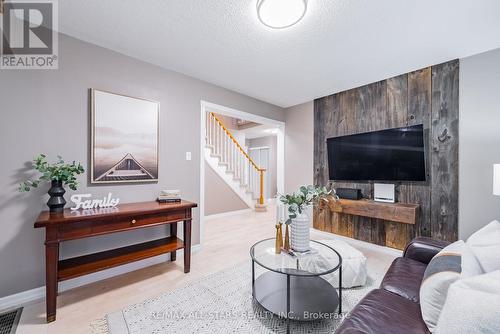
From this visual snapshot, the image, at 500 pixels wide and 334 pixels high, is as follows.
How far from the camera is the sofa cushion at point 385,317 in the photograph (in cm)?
95

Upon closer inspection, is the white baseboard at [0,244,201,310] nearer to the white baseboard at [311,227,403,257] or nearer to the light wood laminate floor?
the light wood laminate floor

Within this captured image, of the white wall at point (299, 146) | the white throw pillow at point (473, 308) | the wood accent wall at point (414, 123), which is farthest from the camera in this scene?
the white wall at point (299, 146)

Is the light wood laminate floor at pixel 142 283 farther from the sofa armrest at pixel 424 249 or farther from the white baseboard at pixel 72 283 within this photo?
the sofa armrest at pixel 424 249

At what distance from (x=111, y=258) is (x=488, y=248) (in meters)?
2.70

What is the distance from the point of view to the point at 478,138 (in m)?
2.24

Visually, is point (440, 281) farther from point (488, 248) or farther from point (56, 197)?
point (56, 197)

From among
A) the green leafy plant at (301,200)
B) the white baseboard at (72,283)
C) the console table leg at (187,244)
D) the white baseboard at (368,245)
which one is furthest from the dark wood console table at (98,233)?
the white baseboard at (368,245)

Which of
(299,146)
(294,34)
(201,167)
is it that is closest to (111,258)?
(201,167)

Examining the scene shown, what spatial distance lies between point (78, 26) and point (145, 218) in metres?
1.83

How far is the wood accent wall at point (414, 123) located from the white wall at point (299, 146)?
450 millimetres

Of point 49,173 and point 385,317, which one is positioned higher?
point 49,173

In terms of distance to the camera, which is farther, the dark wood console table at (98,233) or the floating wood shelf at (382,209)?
the floating wood shelf at (382,209)

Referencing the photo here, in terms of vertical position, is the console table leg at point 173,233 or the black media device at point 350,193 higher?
the black media device at point 350,193

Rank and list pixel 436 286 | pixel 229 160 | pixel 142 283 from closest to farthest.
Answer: pixel 436 286 → pixel 142 283 → pixel 229 160
